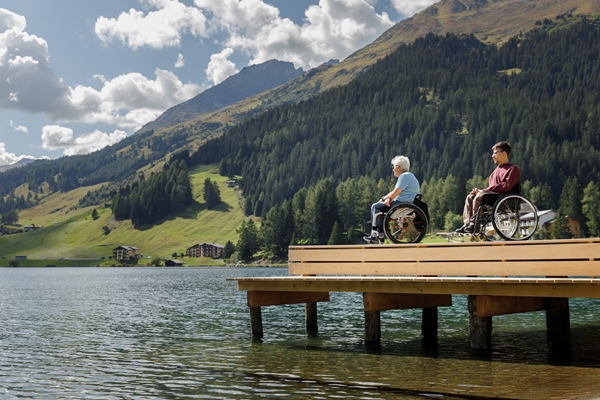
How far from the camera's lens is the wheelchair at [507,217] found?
20797 millimetres

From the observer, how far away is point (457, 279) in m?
20.7

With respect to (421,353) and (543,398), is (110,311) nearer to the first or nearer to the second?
(421,353)

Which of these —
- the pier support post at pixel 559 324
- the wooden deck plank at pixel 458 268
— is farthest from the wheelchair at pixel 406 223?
the pier support post at pixel 559 324

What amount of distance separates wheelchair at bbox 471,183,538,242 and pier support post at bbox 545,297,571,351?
4.75 m

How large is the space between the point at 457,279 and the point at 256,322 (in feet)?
36.8

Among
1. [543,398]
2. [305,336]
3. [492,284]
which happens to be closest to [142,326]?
[305,336]

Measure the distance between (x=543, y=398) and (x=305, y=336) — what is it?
15824 millimetres

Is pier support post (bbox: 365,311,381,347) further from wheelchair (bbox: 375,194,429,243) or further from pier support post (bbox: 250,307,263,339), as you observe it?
pier support post (bbox: 250,307,263,339)

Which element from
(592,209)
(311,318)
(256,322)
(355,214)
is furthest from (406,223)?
(355,214)

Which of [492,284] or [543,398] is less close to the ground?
[492,284]

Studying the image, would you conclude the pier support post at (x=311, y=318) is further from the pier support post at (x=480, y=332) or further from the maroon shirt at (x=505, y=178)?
the maroon shirt at (x=505, y=178)

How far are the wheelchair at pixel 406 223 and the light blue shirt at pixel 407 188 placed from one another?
9.3 inches

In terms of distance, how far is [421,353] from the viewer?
81.7 feet

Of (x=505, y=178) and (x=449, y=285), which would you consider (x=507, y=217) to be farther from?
(x=449, y=285)
